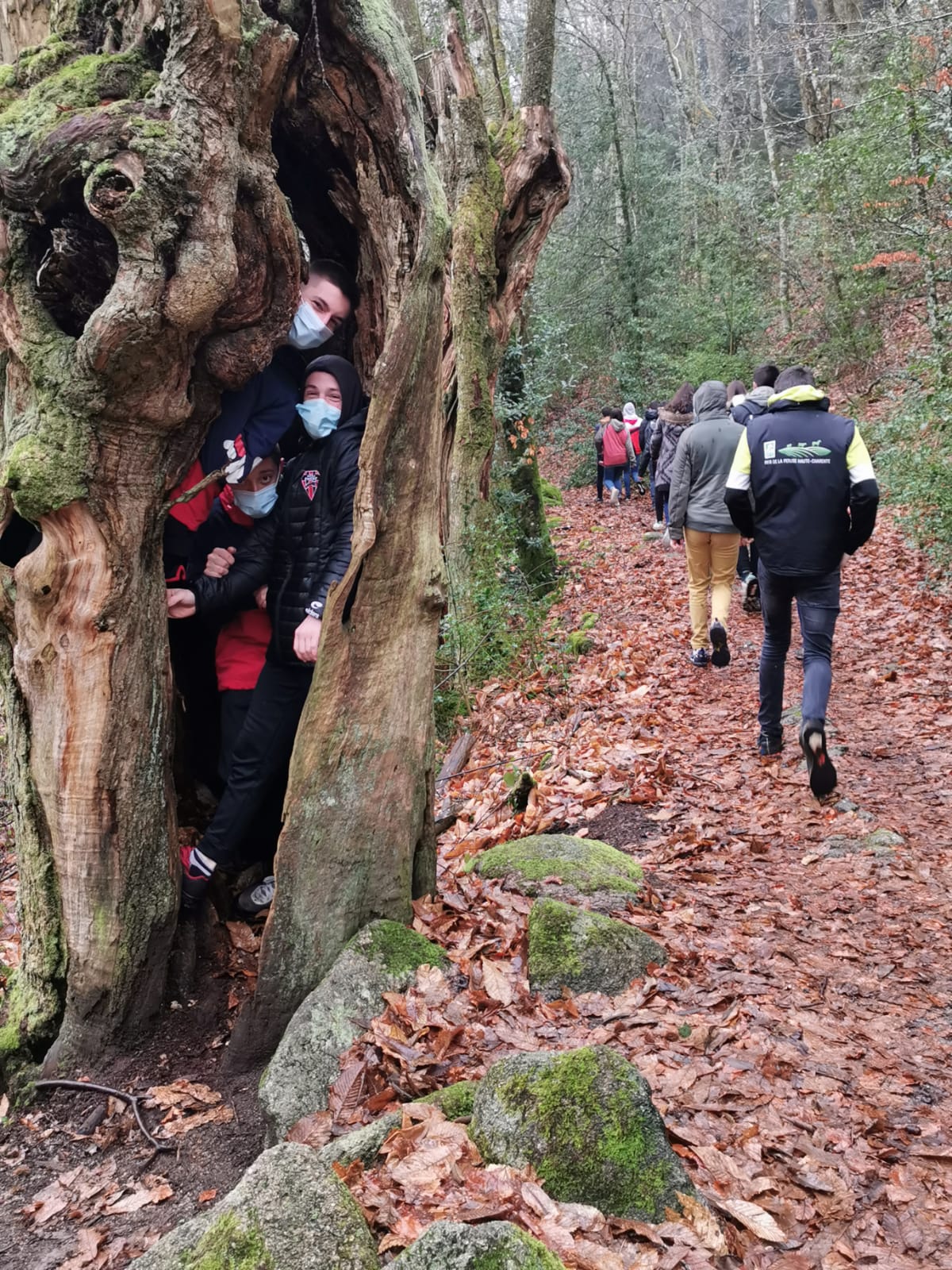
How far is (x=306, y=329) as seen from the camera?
159 inches

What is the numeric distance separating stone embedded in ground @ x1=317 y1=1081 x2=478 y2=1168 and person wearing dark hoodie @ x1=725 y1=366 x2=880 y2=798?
11.9ft

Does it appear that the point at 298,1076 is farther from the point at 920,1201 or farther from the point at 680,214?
the point at 680,214

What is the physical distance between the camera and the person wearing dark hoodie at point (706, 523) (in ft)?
28.6

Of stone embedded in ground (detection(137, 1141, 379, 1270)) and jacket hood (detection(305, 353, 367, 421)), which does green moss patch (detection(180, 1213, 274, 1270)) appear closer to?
stone embedded in ground (detection(137, 1141, 379, 1270))

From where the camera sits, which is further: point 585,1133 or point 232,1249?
point 585,1133

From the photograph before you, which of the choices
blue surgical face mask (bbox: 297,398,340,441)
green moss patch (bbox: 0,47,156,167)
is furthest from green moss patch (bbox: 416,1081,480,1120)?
green moss patch (bbox: 0,47,156,167)

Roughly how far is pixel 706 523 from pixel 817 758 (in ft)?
11.7

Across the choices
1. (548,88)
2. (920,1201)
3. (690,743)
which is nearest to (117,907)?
(920,1201)

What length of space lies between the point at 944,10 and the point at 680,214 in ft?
54.1

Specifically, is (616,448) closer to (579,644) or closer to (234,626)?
(579,644)

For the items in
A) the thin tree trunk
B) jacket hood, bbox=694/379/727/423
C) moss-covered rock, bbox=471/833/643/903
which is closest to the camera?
moss-covered rock, bbox=471/833/643/903

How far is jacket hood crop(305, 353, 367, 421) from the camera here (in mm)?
4129

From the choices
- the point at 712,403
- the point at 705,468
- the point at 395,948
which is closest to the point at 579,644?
the point at 705,468

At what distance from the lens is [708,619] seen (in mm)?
9453
